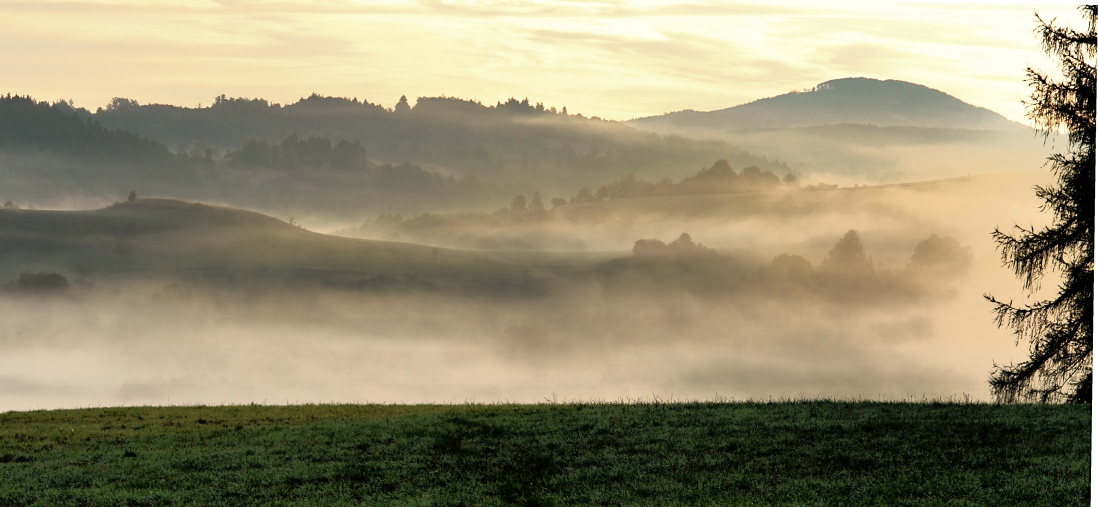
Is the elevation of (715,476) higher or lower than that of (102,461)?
higher

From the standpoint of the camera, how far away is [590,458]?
2489cm

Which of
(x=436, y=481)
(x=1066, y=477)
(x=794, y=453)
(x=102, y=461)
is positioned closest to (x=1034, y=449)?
(x=1066, y=477)

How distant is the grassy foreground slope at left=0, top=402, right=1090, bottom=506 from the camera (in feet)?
70.0

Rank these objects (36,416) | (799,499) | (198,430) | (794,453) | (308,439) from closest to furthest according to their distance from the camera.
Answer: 1. (799,499)
2. (794,453)
3. (308,439)
4. (198,430)
5. (36,416)

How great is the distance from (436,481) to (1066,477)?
14435 mm

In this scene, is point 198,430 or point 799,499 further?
point 198,430

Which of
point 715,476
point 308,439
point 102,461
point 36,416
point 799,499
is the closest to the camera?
point 799,499

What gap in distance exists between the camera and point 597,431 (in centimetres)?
2845

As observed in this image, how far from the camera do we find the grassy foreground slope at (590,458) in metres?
21.3

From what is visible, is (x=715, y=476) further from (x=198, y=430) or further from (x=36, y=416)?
(x=36, y=416)

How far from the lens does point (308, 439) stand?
98.0 feet

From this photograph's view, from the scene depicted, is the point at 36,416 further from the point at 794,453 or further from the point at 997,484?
the point at 997,484

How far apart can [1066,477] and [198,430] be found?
26.6 m

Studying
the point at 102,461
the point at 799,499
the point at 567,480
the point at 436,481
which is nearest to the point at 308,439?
the point at 102,461
